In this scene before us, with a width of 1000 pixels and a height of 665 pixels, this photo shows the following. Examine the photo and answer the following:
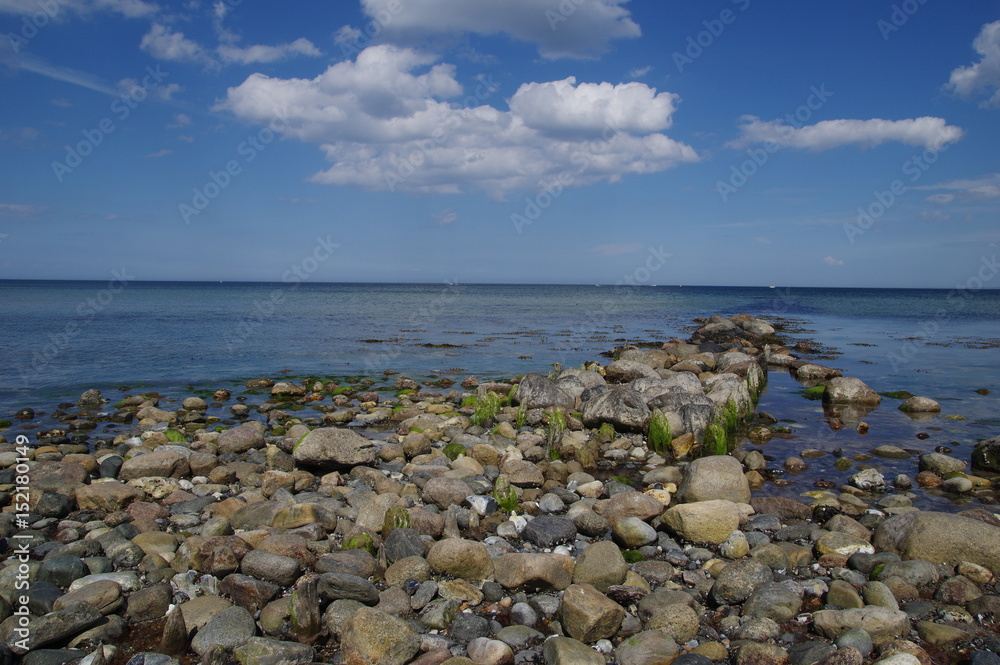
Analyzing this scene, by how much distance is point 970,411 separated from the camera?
17.5 m

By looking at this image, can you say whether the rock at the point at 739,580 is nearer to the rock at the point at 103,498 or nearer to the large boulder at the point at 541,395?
the rock at the point at 103,498

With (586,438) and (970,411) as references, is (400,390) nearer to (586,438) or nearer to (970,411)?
(586,438)

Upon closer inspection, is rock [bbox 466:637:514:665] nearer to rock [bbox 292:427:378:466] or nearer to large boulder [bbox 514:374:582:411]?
rock [bbox 292:427:378:466]

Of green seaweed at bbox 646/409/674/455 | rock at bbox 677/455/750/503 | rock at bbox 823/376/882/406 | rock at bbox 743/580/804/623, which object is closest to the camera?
rock at bbox 743/580/804/623

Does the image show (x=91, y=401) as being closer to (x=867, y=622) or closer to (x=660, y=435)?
(x=660, y=435)

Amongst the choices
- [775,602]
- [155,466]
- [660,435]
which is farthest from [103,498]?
[660,435]

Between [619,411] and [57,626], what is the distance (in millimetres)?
11243

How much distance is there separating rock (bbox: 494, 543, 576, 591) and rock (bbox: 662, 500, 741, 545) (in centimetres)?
197

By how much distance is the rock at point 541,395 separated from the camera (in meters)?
16.5

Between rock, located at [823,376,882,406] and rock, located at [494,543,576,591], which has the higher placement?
rock, located at [823,376,882,406]

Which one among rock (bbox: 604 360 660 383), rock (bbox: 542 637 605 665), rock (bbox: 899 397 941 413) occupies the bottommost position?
rock (bbox: 542 637 605 665)

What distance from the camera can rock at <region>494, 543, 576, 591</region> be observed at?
699cm

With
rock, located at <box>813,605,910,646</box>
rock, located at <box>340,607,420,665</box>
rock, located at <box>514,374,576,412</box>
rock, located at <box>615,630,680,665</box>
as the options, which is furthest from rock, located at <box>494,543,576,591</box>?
rock, located at <box>514,374,576,412</box>

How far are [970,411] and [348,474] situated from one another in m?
17.7
